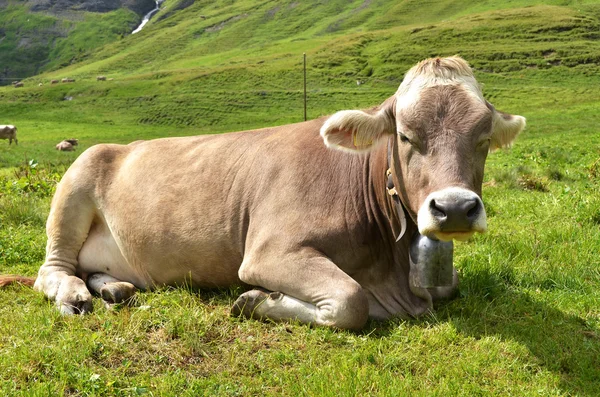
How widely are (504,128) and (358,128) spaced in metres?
1.23

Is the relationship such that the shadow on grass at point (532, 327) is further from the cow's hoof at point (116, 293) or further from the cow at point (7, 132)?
the cow at point (7, 132)

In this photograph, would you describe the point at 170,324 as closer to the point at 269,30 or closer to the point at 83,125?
the point at 83,125

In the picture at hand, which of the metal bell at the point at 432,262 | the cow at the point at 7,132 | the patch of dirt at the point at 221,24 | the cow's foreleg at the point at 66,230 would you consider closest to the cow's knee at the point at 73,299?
the cow's foreleg at the point at 66,230

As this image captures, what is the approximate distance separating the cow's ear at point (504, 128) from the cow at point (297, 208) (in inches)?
0.5

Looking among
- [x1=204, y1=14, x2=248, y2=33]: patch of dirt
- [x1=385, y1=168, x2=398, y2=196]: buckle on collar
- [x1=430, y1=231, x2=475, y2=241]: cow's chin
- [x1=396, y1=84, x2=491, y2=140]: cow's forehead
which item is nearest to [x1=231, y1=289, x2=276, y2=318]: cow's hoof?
[x1=385, y1=168, x2=398, y2=196]: buckle on collar

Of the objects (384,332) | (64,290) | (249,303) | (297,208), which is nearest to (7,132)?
(64,290)

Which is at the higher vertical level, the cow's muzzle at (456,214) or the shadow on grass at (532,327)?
the cow's muzzle at (456,214)

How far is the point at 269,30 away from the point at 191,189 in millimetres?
142348

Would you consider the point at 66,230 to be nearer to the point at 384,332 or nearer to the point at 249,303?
the point at 249,303

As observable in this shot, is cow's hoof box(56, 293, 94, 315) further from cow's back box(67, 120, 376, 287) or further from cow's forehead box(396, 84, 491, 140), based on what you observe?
cow's forehead box(396, 84, 491, 140)

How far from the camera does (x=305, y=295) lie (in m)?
4.88

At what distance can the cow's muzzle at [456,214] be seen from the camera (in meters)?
3.97

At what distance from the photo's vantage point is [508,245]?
257 inches

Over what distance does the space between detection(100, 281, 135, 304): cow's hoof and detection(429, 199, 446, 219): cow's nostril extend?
10.2 feet
